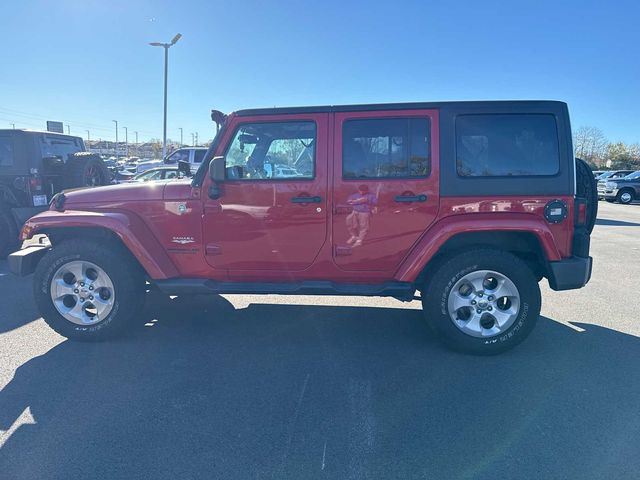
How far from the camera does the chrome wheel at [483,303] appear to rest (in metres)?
3.60

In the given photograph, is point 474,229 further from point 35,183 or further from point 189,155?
point 189,155

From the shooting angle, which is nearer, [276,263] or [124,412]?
[124,412]

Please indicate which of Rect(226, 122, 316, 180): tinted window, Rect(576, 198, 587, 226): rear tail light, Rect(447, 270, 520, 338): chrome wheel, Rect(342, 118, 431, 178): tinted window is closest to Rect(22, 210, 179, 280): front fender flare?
Rect(226, 122, 316, 180): tinted window

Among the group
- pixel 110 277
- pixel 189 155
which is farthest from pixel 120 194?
pixel 189 155

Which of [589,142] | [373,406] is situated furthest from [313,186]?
[589,142]

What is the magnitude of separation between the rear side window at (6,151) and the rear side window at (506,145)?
739 centimetres

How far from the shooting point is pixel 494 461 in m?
2.34

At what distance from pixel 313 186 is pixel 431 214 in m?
1.07

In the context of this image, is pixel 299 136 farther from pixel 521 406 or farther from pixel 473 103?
pixel 521 406

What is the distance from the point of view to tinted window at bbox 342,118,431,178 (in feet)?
11.8

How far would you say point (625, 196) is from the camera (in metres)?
20.9

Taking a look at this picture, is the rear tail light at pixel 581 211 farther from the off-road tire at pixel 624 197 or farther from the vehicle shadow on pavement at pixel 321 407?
the off-road tire at pixel 624 197

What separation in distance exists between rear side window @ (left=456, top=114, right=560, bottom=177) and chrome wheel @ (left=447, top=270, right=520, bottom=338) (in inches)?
35.8

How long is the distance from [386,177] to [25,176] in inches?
259
